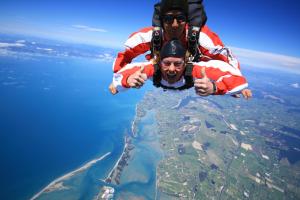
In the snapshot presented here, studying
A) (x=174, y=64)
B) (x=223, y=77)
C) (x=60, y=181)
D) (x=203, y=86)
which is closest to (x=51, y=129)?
(x=60, y=181)

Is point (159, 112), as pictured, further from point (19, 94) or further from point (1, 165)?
point (1, 165)

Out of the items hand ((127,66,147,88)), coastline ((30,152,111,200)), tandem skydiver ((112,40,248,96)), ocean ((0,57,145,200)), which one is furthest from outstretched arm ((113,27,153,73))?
ocean ((0,57,145,200))

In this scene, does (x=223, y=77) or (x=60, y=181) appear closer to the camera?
(x=223, y=77)

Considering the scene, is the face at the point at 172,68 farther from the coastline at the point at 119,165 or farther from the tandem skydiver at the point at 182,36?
the coastline at the point at 119,165

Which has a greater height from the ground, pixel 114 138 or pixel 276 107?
pixel 114 138

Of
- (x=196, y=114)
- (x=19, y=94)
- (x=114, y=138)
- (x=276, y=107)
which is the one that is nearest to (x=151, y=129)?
(x=114, y=138)

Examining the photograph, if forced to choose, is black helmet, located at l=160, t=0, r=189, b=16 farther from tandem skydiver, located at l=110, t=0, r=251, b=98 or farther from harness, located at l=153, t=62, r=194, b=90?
harness, located at l=153, t=62, r=194, b=90

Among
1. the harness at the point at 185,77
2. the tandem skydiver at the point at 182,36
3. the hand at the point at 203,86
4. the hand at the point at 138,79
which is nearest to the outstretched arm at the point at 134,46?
the tandem skydiver at the point at 182,36

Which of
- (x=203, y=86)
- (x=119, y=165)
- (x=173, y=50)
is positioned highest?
(x=173, y=50)

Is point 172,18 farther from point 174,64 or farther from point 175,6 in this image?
point 174,64
